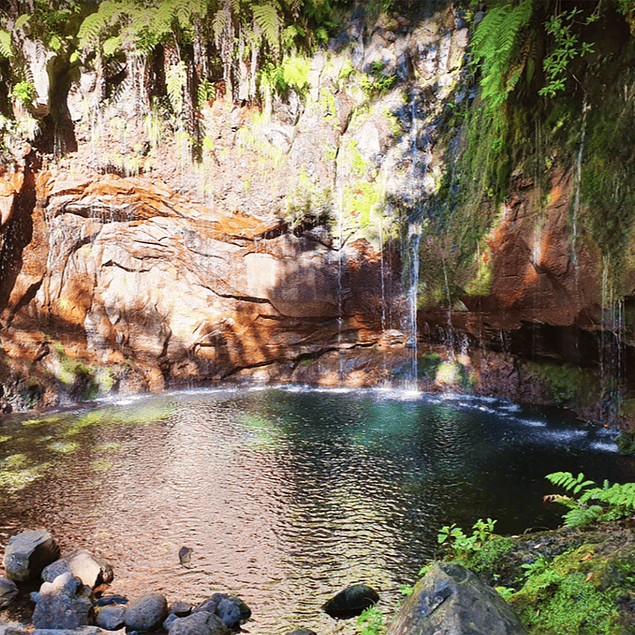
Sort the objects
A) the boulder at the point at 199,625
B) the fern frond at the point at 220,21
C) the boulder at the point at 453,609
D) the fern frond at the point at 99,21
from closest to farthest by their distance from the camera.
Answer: the boulder at the point at 453,609, the boulder at the point at 199,625, the fern frond at the point at 99,21, the fern frond at the point at 220,21

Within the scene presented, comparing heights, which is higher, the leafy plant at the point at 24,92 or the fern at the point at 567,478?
the leafy plant at the point at 24,92

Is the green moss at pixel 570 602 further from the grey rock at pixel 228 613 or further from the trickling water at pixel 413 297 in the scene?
the trickling water at pixel 413 297

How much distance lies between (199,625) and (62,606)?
51.3 inches

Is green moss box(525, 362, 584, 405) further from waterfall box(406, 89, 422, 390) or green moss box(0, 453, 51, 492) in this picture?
green moss box(0, 453, 51, 492)

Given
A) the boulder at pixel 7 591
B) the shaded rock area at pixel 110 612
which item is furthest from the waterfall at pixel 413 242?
the boulder at pixel 7 591

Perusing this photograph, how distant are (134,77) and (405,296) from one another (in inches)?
333

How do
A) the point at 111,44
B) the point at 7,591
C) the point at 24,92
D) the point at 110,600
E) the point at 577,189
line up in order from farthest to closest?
the point at 111,44 < the point at 24,92 < the point at 577,189 < the point at 7,591 < the point at 110,600

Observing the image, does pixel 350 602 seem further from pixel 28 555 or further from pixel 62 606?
pixel 28 555

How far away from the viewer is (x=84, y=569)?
4.90 meters

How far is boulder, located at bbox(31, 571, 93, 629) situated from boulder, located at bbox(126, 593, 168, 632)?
0.37 meters

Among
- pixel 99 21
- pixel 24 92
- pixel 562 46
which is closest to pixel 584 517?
pixel 562 46

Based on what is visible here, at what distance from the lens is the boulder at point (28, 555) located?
4.95 meters

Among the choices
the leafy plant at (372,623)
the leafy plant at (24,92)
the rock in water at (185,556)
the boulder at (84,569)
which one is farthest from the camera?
the leafy plant at (24,92)

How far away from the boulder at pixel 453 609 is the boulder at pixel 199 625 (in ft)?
7.09
